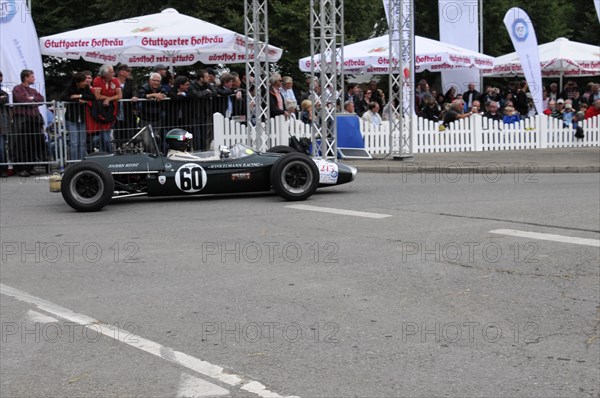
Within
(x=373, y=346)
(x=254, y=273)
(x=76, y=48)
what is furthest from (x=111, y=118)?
(x=373, y=346)

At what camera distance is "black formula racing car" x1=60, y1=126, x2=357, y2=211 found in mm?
11875

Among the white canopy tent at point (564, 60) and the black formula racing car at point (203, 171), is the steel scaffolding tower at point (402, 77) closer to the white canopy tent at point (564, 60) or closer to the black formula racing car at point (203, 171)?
the black formula racing car at point (203, 171)

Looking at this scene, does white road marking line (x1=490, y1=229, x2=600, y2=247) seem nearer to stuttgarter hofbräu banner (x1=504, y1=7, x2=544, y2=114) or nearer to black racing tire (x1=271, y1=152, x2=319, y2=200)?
black racing tire (x1=271, y1=152, x2=319, y2=200)

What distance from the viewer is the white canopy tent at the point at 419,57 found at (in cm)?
2283

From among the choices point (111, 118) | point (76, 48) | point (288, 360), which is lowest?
point (288, 360)

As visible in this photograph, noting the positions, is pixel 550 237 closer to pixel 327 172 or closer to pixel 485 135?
pixel 327 172

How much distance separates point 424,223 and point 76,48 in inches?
A: 446

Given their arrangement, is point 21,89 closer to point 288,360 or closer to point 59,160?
point 59,160

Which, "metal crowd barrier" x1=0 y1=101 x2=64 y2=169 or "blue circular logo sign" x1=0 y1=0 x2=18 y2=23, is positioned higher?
"blue circular logo sign" x1=0 y1=0 x2=18 y2=23

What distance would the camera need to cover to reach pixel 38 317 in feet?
20.5

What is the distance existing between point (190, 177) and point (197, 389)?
746cm

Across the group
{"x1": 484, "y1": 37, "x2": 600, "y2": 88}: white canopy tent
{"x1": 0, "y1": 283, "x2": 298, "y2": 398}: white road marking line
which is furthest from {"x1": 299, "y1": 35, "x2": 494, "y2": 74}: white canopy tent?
{"x1": 0, "y1": 283, "x2": 298, "y2": 398}: white road marking line

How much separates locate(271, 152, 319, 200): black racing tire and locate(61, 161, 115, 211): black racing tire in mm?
2203

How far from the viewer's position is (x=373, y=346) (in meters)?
5.44
